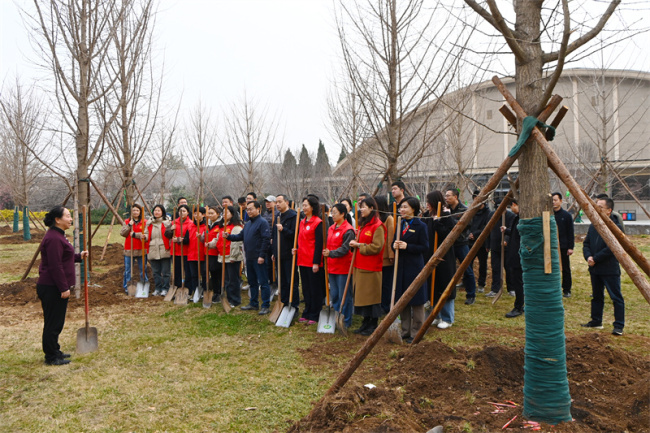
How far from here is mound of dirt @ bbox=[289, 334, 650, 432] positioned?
3.37m

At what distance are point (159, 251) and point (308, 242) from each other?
3.84 metres

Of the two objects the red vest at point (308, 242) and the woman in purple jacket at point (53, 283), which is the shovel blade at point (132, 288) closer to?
the woman in purple jacket at point (53, 283)

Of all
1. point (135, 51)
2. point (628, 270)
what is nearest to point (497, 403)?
point (628, 270)

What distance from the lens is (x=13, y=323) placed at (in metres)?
7.48

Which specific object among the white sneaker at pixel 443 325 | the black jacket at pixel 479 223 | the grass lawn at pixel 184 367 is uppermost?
the black jacket at pixel 479 223

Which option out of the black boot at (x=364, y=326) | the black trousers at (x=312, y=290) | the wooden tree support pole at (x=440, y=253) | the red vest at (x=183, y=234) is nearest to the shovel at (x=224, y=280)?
the red vest at (x=183, y=234)

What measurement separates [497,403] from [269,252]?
18.0 ft

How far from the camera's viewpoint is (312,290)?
23.9 ft

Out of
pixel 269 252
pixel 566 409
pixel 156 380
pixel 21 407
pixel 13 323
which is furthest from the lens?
pixel 269 252

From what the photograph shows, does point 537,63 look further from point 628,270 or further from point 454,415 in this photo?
point 454,415

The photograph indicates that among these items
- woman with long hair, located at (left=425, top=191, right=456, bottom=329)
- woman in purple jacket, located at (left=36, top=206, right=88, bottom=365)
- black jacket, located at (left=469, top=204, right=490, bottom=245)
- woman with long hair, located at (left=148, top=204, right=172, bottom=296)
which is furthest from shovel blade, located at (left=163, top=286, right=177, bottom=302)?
black jacket, located at (left=469, top=204, right=490, bottom=245)

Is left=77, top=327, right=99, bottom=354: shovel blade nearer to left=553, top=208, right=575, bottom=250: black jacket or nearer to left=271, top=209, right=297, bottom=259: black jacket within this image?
left=271, top=209, right=297, bottom=259: black jacket

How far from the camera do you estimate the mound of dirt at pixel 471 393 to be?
132 inches

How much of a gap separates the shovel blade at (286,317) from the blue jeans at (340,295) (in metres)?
0.70
